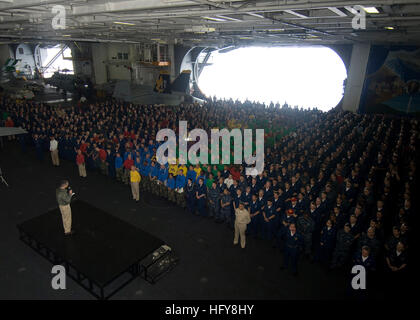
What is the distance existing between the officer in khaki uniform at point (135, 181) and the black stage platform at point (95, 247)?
Result: 159 centimetres

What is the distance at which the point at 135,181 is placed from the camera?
910cm

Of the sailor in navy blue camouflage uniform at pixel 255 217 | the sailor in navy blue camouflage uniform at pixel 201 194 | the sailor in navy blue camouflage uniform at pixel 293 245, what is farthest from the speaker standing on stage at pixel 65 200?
the sailor in navy blue camouflage uniform at pixel 293 245

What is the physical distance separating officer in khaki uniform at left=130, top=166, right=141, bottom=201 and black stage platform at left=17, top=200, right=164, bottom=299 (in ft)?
5.21

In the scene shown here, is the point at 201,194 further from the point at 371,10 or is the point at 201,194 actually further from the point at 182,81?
the point at 182,81

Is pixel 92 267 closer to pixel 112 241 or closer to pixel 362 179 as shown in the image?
pixel 112 241

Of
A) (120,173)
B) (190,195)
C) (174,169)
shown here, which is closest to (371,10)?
(190,195)

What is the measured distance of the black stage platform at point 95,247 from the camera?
5.76m

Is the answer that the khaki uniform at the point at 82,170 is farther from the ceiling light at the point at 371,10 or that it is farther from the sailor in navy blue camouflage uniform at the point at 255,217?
the ceiling light at the point at 371,10

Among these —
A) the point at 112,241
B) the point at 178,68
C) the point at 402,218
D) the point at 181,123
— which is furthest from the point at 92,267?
the point at 178,68

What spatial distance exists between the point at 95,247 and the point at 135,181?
2.97 meters

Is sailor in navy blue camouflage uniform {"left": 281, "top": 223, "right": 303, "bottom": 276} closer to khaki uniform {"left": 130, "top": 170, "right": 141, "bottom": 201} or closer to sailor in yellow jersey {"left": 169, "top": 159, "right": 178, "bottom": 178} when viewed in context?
sailor in yellow jersey {"left": 169, "top": 159, "right": 178, "bottom": 178}

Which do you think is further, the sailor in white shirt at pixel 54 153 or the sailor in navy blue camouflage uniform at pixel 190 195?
the sailor in white shirt at pixel 54 153

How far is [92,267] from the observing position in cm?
580

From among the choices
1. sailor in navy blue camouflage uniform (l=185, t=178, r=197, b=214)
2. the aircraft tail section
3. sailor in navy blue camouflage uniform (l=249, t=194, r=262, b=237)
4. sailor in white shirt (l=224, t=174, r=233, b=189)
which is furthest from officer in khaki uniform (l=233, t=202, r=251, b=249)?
the aircraft tail section
